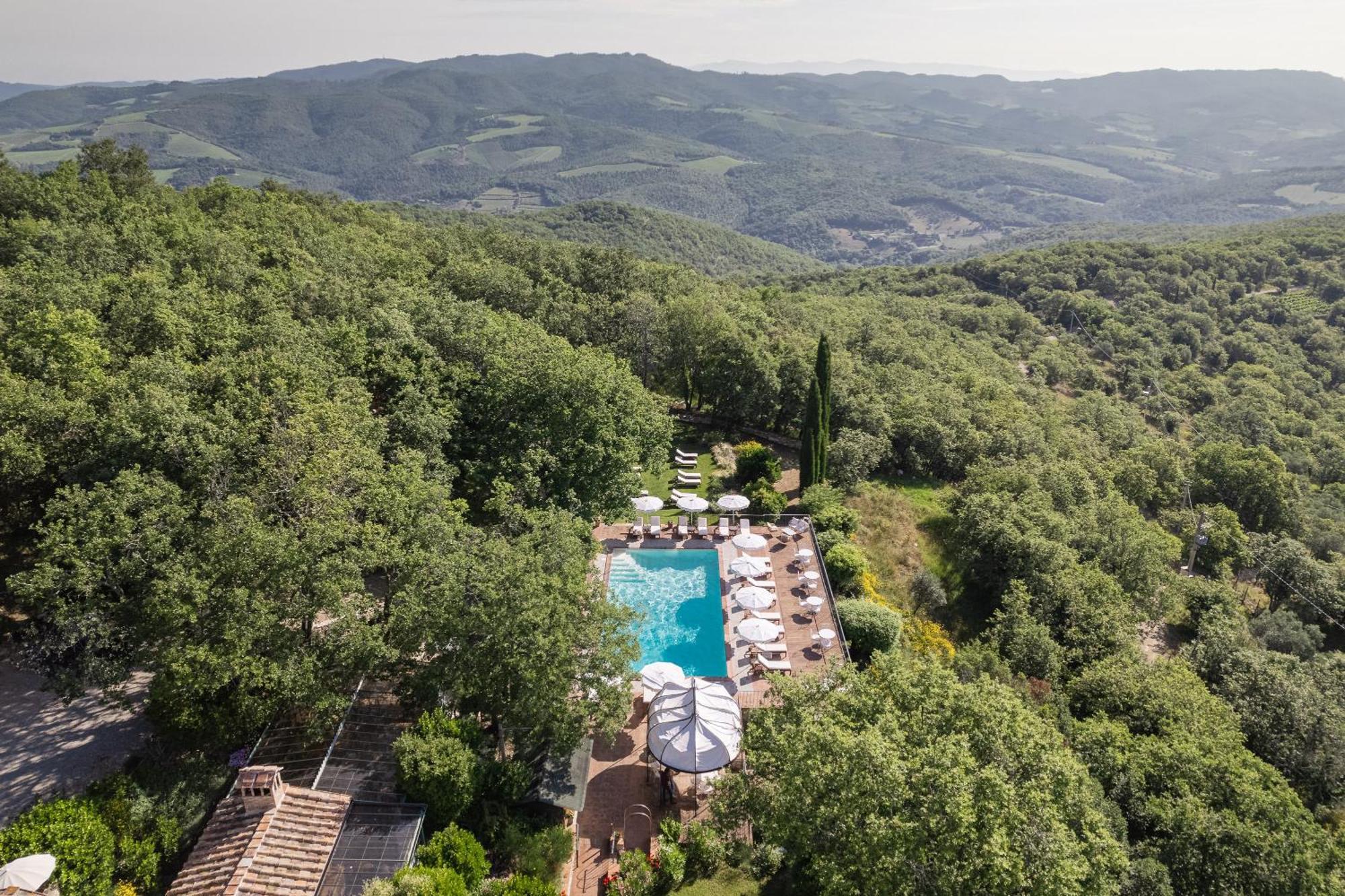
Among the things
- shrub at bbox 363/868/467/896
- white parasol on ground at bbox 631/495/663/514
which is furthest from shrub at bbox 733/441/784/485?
shrub at bbox 363/868/467/896

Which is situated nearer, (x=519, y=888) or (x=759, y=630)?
(x=519, y=888)

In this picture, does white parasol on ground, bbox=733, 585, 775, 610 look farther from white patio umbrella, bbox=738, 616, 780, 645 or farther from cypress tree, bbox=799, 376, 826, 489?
cypress tree, bbox=799, 376, 826, 489

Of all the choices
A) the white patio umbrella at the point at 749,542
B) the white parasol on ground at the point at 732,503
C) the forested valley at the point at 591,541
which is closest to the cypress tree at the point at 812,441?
the forested valley at the point at 591,541

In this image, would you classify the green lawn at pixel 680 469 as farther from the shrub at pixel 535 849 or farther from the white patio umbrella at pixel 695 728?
the shrub at pixel 535 849

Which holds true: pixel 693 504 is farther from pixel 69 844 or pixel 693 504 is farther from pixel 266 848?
pixel 69 844

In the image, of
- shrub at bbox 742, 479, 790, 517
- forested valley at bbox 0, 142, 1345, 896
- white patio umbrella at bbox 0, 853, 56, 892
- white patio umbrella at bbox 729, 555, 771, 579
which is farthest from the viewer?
shrub at bbox 742, 479, 790, 517

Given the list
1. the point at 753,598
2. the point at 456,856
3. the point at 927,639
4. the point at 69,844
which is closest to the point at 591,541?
the point at 753,598
